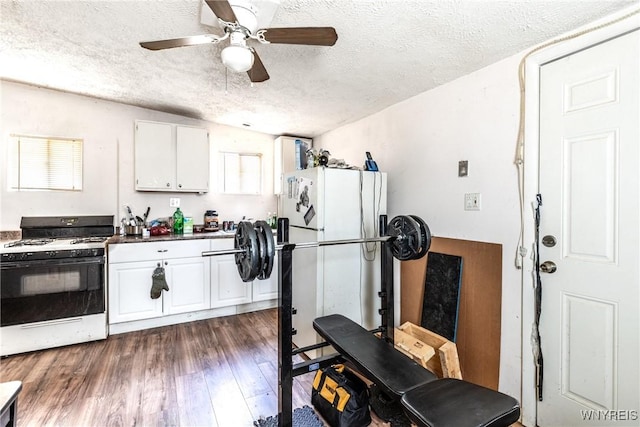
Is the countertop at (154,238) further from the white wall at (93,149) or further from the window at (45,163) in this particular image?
the window at (45,163)

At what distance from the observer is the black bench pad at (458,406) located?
0.96 meters

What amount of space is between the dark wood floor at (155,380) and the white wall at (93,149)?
4.79ft

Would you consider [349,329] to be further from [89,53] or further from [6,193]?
[6,193]

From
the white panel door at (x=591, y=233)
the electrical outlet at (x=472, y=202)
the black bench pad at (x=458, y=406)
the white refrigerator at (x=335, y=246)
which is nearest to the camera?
the black bench pad at (x=458, y=406)

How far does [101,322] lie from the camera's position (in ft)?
8.97

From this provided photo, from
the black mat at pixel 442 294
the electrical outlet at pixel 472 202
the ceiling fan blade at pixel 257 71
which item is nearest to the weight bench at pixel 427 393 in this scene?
the black mat at pixel 442 294

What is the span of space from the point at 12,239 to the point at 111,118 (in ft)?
5.22

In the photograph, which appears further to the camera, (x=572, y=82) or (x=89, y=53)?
(x=89, y=53)

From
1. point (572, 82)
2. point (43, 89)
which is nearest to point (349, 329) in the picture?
point (572, 82)

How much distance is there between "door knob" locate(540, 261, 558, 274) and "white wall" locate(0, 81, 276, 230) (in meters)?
3.48

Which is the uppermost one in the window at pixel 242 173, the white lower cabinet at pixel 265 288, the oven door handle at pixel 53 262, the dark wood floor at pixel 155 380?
the window at pixel 242 173

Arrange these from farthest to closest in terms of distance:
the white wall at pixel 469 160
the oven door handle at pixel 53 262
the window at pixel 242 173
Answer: the window at pixel 242 173, the oven door handle at pixel 53 262, the white wall at pixel 469 160

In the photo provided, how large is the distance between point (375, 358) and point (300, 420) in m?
0.72

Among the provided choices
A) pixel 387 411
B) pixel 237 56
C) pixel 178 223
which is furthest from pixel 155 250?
pixel 387 411
